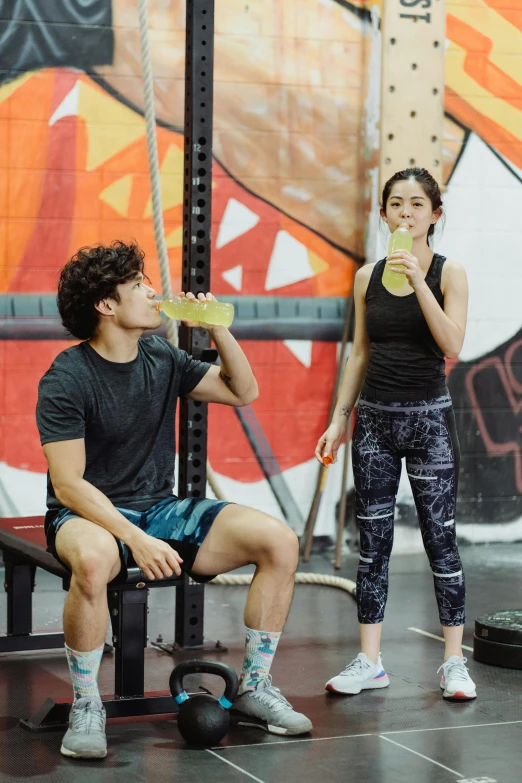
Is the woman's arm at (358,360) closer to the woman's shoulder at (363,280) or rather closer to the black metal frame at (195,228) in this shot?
the woman's shoulder at (363,280)

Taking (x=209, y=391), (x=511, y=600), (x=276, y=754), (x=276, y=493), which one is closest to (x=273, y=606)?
(x=276, y=754)

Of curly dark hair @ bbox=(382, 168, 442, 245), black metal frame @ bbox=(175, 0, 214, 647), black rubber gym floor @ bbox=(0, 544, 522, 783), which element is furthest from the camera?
black metal frame @ bbox=(175, 0, 214, 647)

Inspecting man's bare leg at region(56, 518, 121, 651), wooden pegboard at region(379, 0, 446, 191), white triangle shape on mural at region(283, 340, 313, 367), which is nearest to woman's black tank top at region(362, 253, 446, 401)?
man's bare leg at region(56, 518, 121, 651)

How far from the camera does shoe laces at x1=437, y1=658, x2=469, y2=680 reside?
10.3 feet

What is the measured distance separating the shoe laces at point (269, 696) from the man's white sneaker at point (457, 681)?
0.51 meters

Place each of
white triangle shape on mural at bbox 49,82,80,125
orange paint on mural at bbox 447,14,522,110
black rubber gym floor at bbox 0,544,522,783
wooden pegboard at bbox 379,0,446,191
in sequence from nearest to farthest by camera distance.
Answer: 1. black rubber gym floor at bbox 0,544,522,783
2. white triangle shape on mural at bbox 49,82,80,125
3. wooden pegboard at bbox 379,0,446,191
4. orange paint on mural at bbox 447,14,522,110

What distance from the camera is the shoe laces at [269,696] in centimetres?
278

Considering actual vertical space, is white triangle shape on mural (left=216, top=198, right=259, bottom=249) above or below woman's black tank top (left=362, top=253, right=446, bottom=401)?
above

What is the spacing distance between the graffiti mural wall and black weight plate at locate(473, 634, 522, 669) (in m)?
1.68

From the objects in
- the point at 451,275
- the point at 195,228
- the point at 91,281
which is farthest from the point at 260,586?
the point at 195,228

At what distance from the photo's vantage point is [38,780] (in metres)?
2.45

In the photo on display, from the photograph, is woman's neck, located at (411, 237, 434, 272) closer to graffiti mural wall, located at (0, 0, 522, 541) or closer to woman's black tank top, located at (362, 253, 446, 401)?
woman's black tank top, located at (362, 253, 446, 401)

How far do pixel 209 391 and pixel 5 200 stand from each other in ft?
6.50

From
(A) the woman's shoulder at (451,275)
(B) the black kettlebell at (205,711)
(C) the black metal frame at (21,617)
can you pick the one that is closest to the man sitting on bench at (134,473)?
(B) the black kettlebell at (205,711)
